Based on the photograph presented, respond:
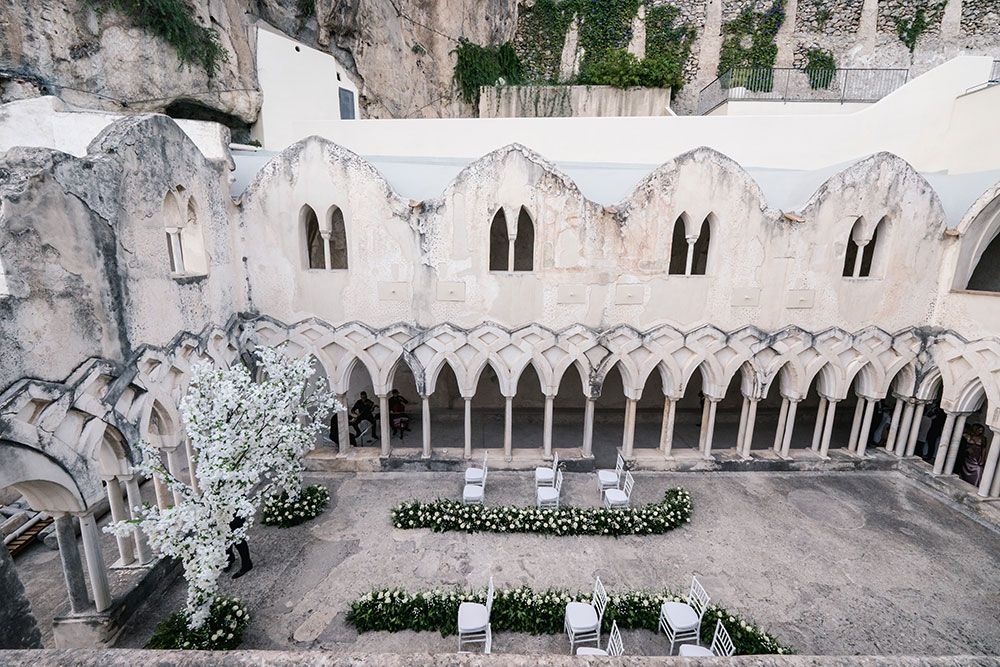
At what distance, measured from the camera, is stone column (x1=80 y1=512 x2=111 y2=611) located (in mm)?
6246

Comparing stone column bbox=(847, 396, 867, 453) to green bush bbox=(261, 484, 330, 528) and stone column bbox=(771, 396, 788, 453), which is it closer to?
stone column bbox=(771, 396, 788, 453)

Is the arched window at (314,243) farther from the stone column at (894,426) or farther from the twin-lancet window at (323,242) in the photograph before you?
the stone column at (894,426)

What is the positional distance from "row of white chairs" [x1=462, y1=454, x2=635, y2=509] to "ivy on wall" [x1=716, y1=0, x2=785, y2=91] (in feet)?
87.5

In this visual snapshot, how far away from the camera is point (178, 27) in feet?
46.8

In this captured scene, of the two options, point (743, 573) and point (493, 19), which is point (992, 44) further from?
point (743, 573)

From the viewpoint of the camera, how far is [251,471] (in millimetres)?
6066

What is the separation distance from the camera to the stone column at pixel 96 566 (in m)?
6.25

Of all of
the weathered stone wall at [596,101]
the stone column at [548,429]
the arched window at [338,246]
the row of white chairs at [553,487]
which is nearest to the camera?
the row of white chairs at [553,487]

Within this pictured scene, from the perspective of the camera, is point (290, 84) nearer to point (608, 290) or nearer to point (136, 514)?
point (608, 290)

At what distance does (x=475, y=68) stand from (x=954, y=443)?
76.7 feet

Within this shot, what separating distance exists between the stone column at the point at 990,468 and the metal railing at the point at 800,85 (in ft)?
50.4

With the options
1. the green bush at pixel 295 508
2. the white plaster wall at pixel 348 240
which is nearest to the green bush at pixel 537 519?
the green bush at pixel 295 508

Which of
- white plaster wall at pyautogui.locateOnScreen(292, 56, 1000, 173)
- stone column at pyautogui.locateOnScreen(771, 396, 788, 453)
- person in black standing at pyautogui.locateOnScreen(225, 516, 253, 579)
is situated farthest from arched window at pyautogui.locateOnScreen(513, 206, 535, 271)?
person in black standing at pyautogui.locateOnScreen(225, 516, 253, 579)

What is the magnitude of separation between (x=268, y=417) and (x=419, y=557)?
12.6 feet
